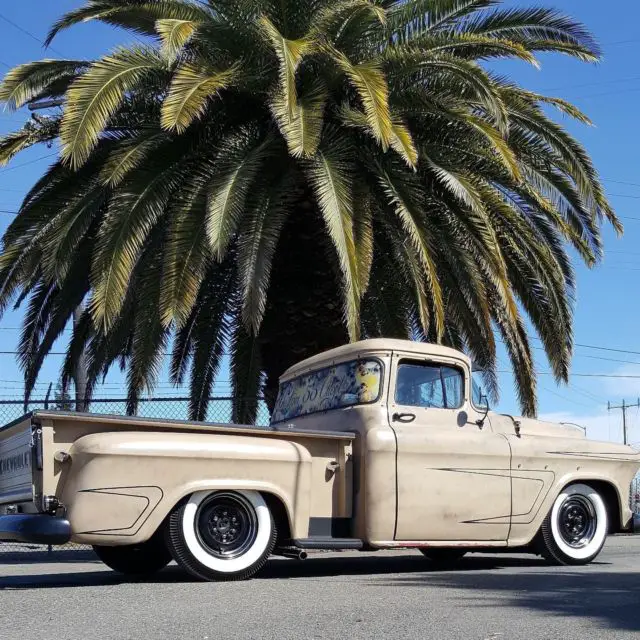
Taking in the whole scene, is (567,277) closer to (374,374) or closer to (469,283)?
(469,283)

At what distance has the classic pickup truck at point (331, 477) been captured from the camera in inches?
289

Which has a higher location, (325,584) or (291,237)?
(291,237)

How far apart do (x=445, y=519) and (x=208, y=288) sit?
6902mm

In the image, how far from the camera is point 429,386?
9.14 m

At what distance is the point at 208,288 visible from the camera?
14.6 meters

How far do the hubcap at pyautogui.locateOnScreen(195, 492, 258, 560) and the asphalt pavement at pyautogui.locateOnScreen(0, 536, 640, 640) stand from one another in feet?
1.13

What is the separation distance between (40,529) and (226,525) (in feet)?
4.79

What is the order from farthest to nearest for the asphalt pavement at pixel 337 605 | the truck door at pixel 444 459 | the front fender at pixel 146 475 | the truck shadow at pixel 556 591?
the truck door at pixel 444 459 → the front fender at pixel 146 475 → the truck shadow at pixel 556 591 → the asphalt pavement at pixel 337 605

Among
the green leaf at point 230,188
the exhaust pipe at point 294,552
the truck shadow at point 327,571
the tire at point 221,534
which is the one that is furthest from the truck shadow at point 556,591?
the green leaf at point 230,188

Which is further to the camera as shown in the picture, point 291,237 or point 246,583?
point 291,237

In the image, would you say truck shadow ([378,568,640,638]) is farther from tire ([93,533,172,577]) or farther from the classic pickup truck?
tire ([93,533,172,577])

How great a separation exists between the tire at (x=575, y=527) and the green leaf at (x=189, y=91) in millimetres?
5725

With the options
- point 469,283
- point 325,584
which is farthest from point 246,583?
point 469,283

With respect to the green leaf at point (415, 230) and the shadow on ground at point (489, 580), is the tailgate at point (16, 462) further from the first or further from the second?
the green leaf at point (415, 230)
